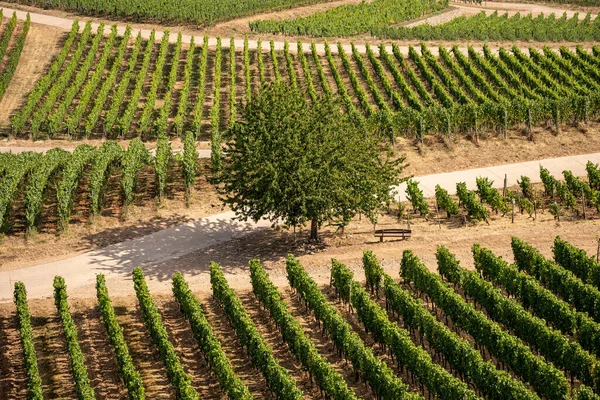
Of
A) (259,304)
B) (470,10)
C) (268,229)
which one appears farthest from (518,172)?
(470,10)

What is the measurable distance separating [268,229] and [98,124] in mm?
23723

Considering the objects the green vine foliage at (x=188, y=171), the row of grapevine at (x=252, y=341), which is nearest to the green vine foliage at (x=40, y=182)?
the green vine foliage at (x=188, y=171)

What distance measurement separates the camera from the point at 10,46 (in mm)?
88500

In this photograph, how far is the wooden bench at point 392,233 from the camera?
52.9m

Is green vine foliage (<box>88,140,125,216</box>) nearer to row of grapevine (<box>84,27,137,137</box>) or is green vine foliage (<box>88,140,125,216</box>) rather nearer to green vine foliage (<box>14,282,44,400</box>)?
row of grapevine (<box>84,27,137,137</box>)

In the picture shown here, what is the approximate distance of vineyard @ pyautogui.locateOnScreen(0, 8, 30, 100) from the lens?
81.4 m

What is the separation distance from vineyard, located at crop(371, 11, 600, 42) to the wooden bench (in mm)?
40076

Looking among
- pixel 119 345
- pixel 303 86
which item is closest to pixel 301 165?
pixel 119 345

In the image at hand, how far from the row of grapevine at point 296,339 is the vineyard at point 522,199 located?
1306 centimetres

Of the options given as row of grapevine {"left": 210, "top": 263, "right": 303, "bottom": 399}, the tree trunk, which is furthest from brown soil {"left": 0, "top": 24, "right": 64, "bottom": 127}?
row of grapevine {"left": 210, "top": 263, "right": 303, "bottom": 399}

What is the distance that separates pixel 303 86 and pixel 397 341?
1631 inches

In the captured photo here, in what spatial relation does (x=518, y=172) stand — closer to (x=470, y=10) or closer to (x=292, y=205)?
(x=292, y=205)

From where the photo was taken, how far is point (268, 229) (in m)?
55.6

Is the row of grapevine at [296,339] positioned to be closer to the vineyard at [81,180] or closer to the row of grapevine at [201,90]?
the vineyard at [81,180]
